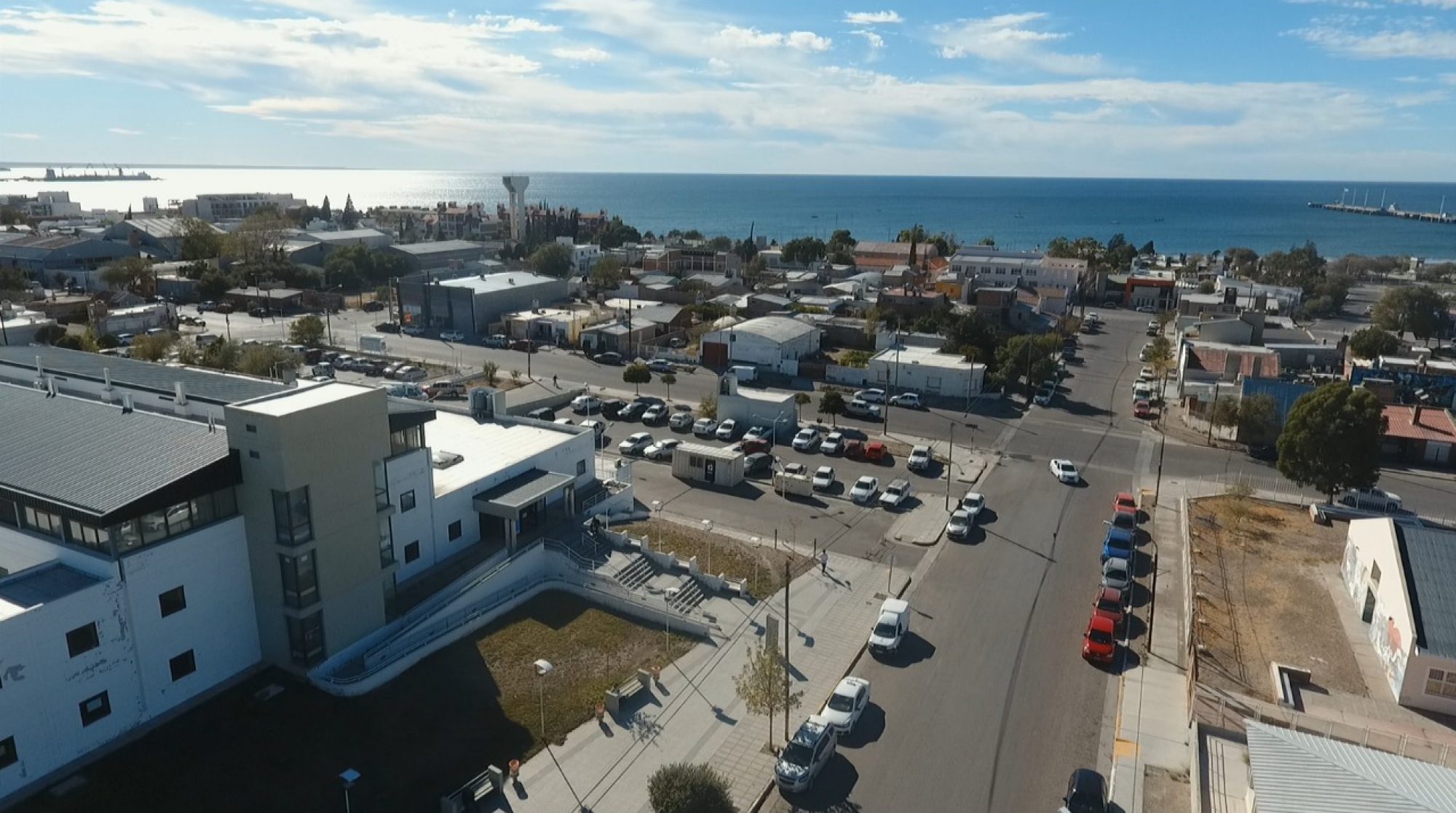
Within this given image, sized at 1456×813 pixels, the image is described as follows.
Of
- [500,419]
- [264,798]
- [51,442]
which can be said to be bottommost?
[264,798]

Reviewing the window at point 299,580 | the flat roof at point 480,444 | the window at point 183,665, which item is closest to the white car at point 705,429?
the flat roof at point 480,444

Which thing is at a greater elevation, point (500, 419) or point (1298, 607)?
point (500, 419)

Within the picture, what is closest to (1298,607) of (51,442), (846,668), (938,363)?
(846,668)

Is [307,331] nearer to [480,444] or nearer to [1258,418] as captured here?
[480,444]

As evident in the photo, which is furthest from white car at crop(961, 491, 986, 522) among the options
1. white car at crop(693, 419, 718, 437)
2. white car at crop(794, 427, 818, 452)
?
white car at crop(693, 419, 718, 437)

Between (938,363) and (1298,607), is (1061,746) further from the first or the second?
(938,363)

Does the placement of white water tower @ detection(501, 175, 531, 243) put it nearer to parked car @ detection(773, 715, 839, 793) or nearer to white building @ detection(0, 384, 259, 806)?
white building @ detection(0, 384, 259, 806)

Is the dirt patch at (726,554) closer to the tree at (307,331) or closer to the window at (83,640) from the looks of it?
the window at (83,640)
